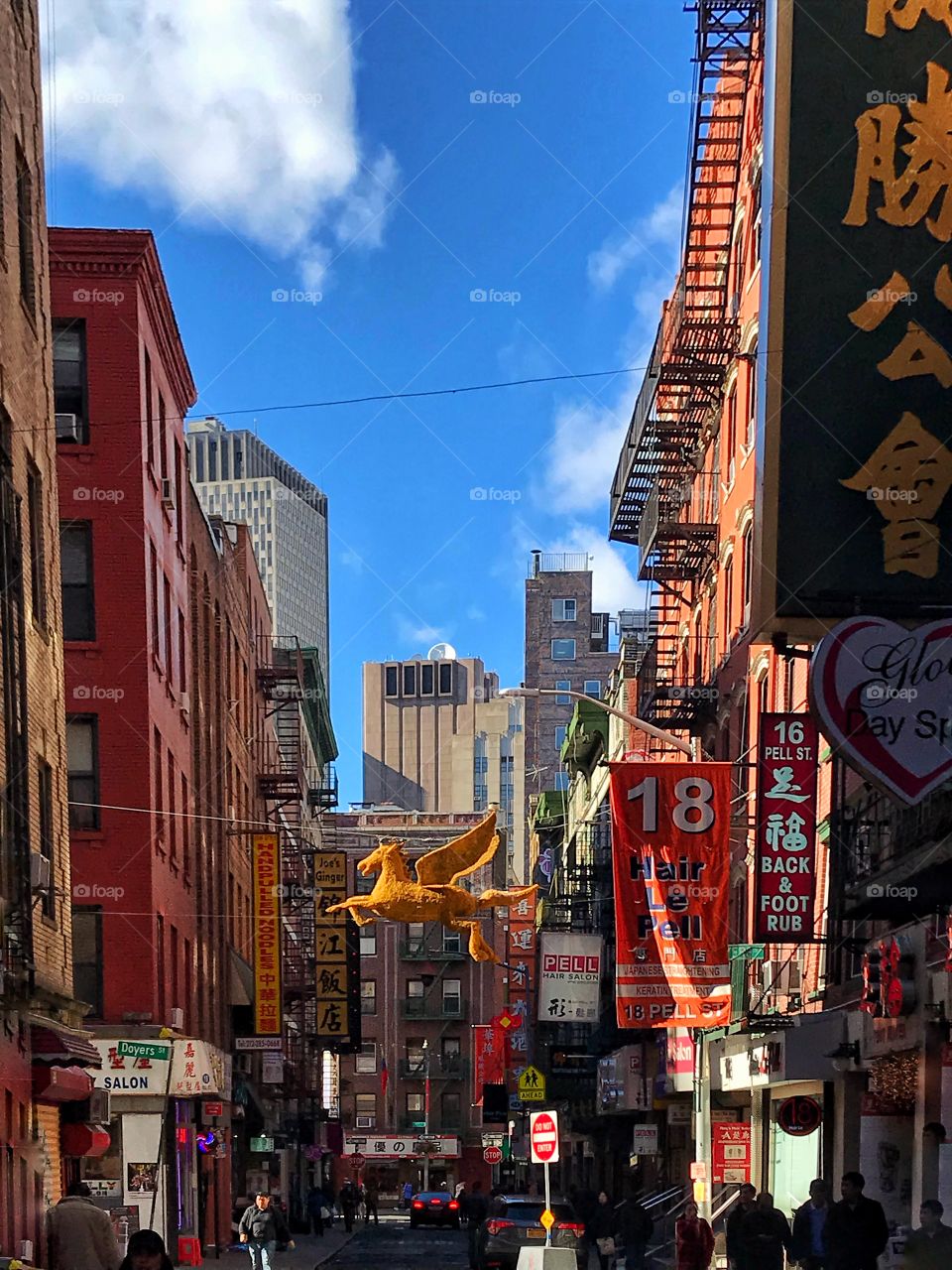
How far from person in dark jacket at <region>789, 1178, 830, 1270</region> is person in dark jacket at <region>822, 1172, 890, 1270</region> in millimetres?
2470

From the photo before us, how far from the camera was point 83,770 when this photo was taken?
123 ft

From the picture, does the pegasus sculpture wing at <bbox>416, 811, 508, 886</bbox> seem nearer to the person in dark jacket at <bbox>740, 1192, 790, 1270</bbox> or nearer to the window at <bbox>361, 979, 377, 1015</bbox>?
the person in dark jacket at <bbox>740, 1192, 790, 1270</bbox>

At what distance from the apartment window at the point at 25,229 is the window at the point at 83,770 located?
1302cm

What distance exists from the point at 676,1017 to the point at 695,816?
8.44 feet

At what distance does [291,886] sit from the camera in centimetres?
6756

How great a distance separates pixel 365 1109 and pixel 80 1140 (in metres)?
83.6

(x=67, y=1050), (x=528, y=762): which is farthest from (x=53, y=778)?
(x=528, y=762)

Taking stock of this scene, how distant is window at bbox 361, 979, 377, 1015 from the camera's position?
108 m

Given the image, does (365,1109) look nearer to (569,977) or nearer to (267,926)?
(267,926)

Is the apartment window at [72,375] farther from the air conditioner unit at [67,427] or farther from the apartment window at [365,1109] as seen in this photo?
the apartment window at [365,1109]

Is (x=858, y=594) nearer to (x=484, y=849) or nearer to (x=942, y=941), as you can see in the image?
(x=942, y=941)

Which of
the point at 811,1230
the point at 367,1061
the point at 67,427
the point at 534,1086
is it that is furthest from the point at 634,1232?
the point at 367,1061

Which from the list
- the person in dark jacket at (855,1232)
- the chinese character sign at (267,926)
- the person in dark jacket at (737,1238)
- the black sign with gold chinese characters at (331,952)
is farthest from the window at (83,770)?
the person in dark jacket at (855,1232)

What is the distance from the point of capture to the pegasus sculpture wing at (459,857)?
112ft
